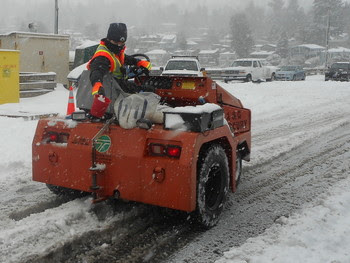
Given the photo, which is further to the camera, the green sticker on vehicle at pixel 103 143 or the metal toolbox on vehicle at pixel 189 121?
the green sticker on vehicle at pixel 103 143

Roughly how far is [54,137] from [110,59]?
3.36ft

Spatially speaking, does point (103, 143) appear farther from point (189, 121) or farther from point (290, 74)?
point (290, 74)

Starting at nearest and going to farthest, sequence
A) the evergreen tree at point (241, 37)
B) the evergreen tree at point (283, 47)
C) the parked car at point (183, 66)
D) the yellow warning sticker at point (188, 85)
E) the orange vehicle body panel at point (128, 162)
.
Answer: the orange vehicle body panel at point (128, 162) → the yellow warning sticker at point (188, 85) → the parked car at point (183, 66) → the evergreen tree at point (241, 37) → the evergreen tree at point (283, 47)

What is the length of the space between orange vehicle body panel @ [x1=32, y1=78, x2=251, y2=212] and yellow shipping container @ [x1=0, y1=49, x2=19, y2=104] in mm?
8897

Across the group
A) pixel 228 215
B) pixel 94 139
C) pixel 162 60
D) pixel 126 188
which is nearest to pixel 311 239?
pixel 228 215

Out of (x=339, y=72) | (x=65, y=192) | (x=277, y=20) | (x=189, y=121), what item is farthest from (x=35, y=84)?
(x=277, y=20)

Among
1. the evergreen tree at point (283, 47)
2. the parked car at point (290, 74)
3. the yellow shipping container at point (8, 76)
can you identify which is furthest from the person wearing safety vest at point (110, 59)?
the evergreen tree at point (283, 47)

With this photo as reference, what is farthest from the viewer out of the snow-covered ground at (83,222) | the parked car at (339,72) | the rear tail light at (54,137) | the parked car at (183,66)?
the parked car at (339,72)

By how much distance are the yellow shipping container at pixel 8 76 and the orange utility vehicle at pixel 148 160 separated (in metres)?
8.91

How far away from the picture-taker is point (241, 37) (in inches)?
3383

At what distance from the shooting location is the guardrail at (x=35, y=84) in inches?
596

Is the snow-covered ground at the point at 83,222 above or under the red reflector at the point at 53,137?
under

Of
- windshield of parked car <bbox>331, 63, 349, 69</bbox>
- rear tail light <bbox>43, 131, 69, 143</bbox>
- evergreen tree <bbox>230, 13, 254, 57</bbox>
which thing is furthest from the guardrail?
evergreen tree <bbox>230, 13, 254, 57</bbox>

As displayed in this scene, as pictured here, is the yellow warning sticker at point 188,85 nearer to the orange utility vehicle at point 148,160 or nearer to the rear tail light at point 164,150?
the orange utility vehicle at point 148,160
